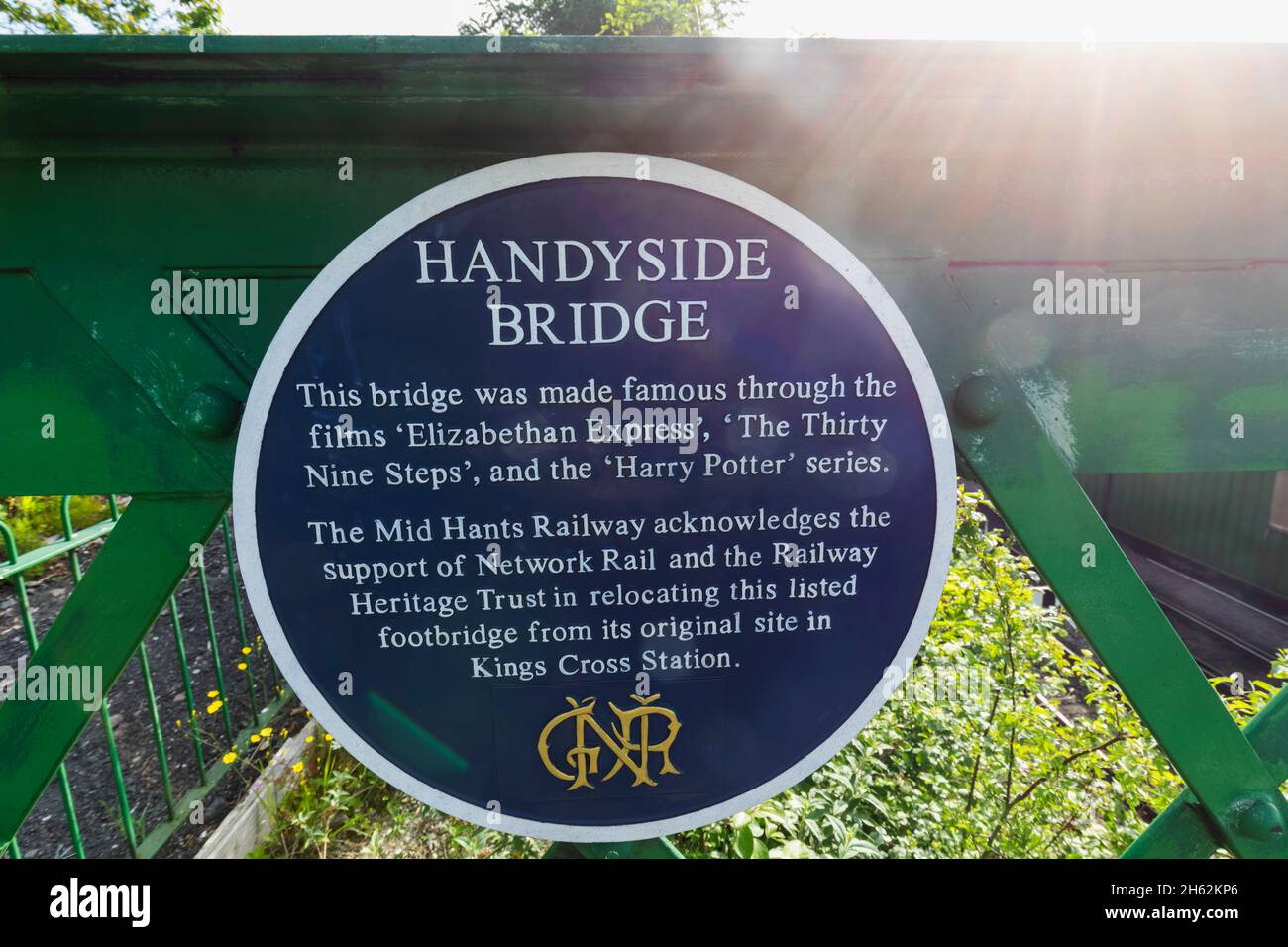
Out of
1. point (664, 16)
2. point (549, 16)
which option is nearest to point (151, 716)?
point (664, 16)

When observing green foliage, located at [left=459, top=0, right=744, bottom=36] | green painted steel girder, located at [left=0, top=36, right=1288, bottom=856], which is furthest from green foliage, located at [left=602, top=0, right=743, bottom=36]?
green painted steel girder, located at [left=0, top=36, right=1288, bottom=856]

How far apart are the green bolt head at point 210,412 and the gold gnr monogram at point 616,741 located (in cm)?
91

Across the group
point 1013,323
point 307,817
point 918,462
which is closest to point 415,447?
point 918,462

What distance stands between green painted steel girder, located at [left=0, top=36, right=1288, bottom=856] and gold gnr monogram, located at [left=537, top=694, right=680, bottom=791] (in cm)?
22

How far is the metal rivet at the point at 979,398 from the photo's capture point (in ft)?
4.53

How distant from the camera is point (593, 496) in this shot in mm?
1373

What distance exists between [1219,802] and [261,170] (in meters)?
2.46

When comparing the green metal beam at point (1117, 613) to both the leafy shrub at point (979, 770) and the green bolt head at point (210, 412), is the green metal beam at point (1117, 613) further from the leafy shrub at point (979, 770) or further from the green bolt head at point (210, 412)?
the green bolt head at point (210, 412)

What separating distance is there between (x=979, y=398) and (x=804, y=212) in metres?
0.53

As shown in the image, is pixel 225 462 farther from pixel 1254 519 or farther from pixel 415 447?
pixel 1254 519
